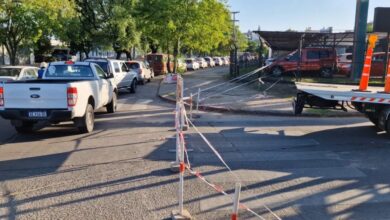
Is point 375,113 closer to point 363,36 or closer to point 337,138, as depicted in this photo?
point 337,138

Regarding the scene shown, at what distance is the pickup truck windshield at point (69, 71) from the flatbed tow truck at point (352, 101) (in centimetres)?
602

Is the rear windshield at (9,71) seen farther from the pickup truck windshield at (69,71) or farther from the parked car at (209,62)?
the parked car at (209,62)

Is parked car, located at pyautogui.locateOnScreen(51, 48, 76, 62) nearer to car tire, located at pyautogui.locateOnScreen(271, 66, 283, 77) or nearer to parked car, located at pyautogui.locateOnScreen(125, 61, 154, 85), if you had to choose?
parked car, located at pyautogui.locateOnScreen(125, 61, 154, 85)

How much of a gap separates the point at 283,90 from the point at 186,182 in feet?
46.7

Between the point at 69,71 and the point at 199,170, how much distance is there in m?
6.80

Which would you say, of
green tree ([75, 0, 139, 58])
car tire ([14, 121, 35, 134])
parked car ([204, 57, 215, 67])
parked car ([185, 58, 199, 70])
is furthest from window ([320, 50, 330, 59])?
parked car ([204, 57, 215, 67])

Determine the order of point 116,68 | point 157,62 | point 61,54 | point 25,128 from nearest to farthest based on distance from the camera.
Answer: point 25,128 < point 116,68 < point 157,62 < point 61,54

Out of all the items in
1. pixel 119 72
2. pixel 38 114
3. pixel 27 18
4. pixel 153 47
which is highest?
pixel 27 18

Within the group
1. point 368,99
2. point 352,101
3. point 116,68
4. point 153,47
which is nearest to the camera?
point 368,99

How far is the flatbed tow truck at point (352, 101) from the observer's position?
931 cm

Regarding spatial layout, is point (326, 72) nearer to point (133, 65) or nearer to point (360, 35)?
point (360, 35)

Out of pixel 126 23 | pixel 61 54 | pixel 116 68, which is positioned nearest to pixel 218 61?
pixel 61 54

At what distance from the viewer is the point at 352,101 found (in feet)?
31.2

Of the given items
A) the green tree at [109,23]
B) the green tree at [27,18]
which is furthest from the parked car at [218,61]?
the green tree at [27,18]
